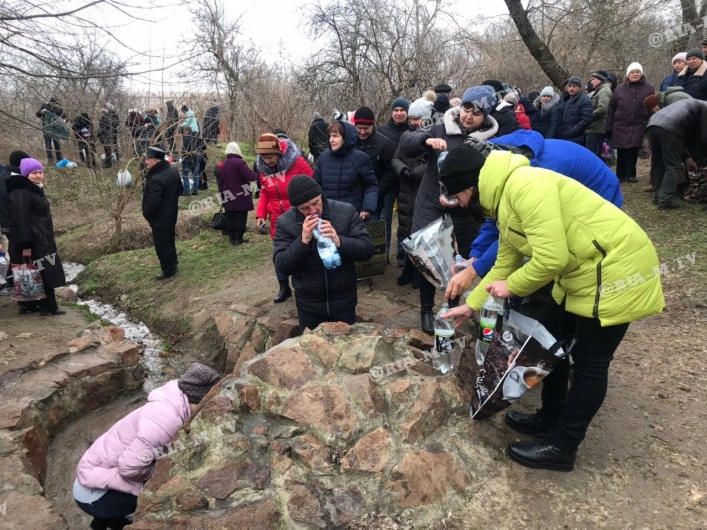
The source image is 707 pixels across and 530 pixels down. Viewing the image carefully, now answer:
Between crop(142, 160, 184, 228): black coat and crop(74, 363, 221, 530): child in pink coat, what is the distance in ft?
14.6

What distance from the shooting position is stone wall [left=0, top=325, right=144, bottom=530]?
323 centimetres

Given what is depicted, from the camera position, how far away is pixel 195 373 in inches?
123

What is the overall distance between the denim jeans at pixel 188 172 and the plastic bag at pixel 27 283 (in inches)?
238

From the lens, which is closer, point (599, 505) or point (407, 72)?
point (599, 505)

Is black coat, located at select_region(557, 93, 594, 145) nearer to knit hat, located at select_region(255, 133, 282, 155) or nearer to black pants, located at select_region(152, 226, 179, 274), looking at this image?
knit hat, located at select_region(255, 133, 282, 155)

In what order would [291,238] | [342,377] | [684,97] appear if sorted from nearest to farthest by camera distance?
1. [342,377]
2. [291,238]
3. [684,97]

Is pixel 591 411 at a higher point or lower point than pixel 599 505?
higher

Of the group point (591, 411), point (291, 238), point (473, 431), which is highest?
point (291, 238)

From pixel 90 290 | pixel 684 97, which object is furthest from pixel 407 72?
pixel 90 290

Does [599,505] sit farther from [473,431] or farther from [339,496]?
[339,496]

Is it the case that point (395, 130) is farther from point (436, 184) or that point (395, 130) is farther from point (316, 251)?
point (316, 251)

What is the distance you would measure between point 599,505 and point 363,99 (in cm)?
1028

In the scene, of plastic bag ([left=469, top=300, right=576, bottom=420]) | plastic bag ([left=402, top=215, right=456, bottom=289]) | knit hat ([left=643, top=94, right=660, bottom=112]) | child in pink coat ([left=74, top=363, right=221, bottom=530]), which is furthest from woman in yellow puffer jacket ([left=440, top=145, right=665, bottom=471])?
knit hat ([left=643, top=94, right=660, bottom=112])

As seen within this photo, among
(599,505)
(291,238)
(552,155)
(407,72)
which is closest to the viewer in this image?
(599,505)
